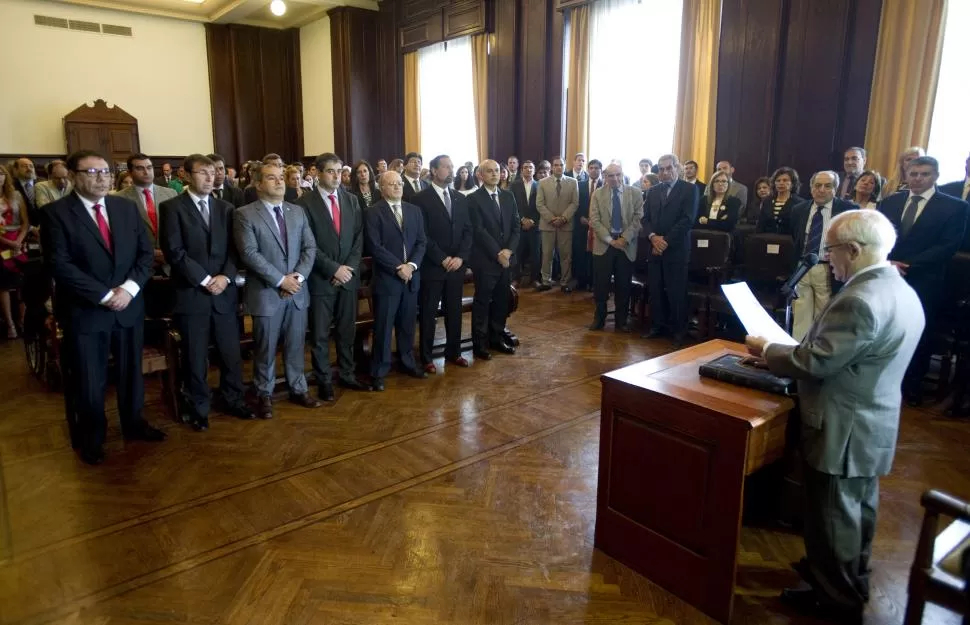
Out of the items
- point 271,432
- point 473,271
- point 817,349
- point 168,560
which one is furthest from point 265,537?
point 473,271

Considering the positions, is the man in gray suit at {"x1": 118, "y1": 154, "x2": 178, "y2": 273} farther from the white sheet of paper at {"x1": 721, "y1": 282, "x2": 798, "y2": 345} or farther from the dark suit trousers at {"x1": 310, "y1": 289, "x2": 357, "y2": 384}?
the white sheet of paper at {"x1": 721, "y1": 282, "x2": 798, "y2": 345}

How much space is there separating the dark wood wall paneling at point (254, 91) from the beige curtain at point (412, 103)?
323 centimetres

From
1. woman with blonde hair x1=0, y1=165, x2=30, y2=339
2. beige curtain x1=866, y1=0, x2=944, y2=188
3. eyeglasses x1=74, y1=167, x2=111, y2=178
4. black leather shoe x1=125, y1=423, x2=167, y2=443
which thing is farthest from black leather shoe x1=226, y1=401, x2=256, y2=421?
beige curtain x1=866, y1=0, x2=944, y2=188

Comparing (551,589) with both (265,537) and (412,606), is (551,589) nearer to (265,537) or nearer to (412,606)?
(412,606)

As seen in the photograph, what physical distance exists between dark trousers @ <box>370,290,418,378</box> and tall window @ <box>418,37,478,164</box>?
676 centimetres

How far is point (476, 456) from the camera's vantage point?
11.3 feet

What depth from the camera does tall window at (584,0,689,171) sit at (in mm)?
8016

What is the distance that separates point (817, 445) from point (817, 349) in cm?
33

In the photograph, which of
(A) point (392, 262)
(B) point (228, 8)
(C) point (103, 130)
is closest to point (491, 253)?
(A) point (392, 262)

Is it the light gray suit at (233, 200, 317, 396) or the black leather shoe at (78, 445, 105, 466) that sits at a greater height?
the light gray suit at (233, 200, 317, 396)

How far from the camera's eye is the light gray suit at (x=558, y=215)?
7.89m

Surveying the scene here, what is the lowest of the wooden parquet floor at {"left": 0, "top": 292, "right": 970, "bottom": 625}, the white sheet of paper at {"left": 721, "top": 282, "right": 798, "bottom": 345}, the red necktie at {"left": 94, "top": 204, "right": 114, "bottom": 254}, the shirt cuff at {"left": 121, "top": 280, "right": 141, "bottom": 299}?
the wooden parquet floor at {"left": 0, "top": 292, "right": 970, "bottom": 625}

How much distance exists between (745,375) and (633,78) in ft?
23.3

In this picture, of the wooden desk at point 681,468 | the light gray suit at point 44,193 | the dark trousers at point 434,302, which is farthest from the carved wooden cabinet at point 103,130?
the wooden desk at point 681,468
